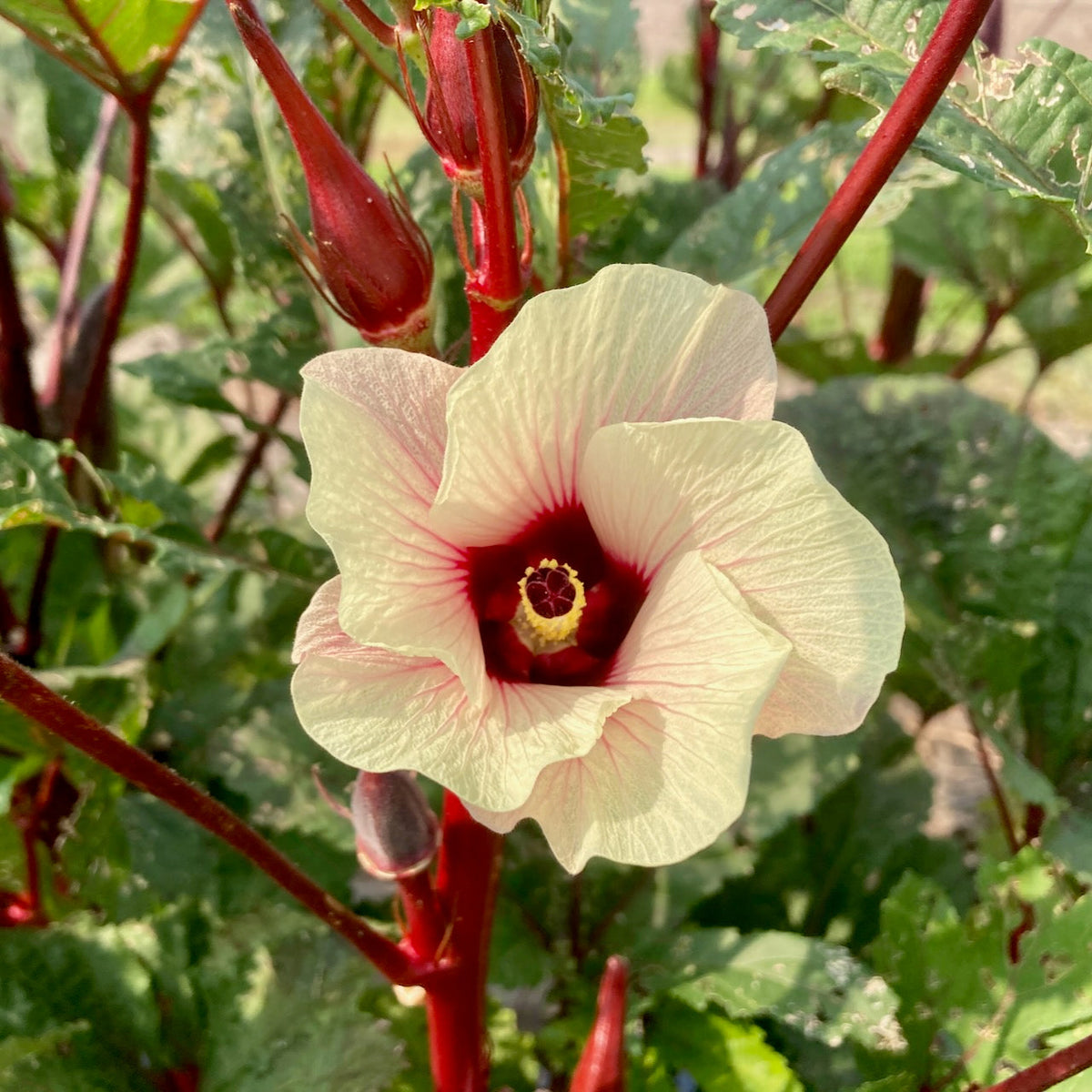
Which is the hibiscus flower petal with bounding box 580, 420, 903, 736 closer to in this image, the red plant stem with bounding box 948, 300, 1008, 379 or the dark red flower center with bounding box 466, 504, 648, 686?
the dark red flower center with bounding box 466, 504, 648, 686

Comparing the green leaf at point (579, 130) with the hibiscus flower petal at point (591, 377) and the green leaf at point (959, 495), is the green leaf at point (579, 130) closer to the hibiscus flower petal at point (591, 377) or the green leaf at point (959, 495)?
the hibiscus flower petal at point (591, 377)

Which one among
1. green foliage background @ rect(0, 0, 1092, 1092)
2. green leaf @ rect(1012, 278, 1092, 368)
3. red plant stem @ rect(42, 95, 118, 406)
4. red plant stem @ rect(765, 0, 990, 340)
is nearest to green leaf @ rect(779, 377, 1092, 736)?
green foliage background @ rect(0, 0, 1092, 1092)

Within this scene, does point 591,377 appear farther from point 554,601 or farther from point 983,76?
point 983,76

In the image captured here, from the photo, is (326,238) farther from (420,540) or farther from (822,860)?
(822,860)

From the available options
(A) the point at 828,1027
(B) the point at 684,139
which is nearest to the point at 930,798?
Result: (A) the point at 828,1027

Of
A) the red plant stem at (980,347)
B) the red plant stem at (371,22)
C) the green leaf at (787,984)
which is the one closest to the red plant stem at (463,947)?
the green leaf at (787,984)
